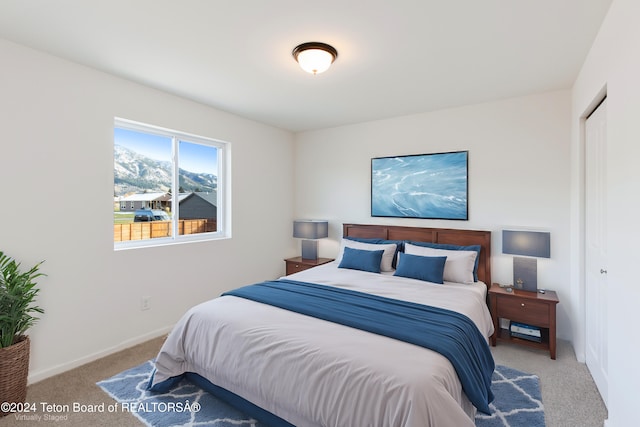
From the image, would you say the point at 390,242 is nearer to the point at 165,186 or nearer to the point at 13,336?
the point at 165,186

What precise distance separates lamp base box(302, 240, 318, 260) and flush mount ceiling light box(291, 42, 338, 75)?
2.68 m

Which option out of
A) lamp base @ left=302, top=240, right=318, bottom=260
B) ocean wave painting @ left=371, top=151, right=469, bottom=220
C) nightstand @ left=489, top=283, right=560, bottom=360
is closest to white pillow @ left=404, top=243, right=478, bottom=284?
nightstand @ left=489, top=283, right=560, bottom=360

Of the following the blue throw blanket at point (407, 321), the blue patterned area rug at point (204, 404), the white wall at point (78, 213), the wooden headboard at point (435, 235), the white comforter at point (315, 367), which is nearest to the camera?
the white comforter at point (315, 367)

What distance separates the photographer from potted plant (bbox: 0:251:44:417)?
6.53 ft

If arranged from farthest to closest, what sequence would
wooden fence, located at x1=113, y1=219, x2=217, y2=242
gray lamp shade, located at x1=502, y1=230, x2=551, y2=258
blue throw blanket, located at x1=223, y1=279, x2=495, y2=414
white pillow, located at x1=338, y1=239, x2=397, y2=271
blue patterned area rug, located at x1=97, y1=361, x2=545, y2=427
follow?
white pillow, located at x1=338, y1=239, x2=397, y2=271 < wooden fence, located at x1=113, y1=219, x2=217, y2=242 < gray lamp shade, located at x1=502, y1=230, x2=551, y2=258 < blue patterned area rug, located at x1=97, y1=361, x2=545, y2=427 < blue throw blanket, located at x1=223, y1=279, x2=495, y2=414

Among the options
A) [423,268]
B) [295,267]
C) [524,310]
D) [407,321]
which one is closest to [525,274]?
[524,310]

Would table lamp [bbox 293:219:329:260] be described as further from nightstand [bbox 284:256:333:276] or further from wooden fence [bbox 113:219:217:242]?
wooden fence [bbox 113:219:217:242]

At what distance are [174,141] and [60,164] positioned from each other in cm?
116

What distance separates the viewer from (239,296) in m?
2.58

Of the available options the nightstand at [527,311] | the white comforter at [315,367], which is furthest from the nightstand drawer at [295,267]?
the nightstand at [527,311]

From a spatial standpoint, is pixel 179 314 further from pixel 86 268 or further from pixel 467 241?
pixel 467 241

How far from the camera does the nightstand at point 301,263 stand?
4.32 meters

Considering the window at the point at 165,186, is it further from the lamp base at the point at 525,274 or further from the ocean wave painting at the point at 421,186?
the lamp base at the point at 525,274

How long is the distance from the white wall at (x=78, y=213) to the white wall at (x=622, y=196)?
3548mm
